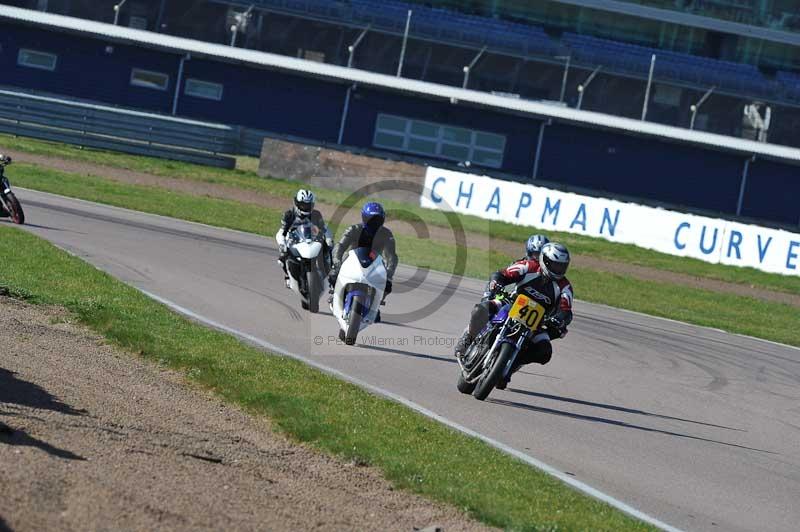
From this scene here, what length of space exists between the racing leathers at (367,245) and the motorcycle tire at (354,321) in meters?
0.39

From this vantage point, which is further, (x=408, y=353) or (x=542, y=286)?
(x=408, y=353)

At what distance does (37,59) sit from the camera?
43.5 meters

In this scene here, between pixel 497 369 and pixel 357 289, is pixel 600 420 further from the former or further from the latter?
pixel 357 289

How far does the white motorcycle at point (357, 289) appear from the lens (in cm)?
1255

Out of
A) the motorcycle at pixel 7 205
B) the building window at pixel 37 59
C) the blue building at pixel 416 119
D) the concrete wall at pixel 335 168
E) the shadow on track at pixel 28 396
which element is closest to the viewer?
the shadow on track at pixel 28 396

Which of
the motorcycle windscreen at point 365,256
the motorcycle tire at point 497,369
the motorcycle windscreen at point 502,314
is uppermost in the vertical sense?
the motorcycle windscreen at point 365,256

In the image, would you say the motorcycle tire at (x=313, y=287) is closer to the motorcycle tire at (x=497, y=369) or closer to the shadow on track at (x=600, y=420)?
the shadow on track at (x=600, y=420)

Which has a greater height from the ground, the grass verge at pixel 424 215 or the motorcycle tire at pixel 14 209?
the grass verge at pixel 424 215

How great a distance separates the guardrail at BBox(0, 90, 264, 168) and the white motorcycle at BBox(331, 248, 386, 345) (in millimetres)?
23151

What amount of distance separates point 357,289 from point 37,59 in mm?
34492

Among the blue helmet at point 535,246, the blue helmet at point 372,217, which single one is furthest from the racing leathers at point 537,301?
the blue helmet at point 372,217

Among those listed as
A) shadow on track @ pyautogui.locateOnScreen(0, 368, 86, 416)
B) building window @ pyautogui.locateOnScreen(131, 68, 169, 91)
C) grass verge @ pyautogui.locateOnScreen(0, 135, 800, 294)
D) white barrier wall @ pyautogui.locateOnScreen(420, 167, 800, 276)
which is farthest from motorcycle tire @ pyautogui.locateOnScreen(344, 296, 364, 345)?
building window @ pyautogui.locateOnScreen(131, 68, 169, 91)

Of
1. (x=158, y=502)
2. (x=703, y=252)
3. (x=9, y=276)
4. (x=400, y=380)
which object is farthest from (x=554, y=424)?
(x=703, y=252)
